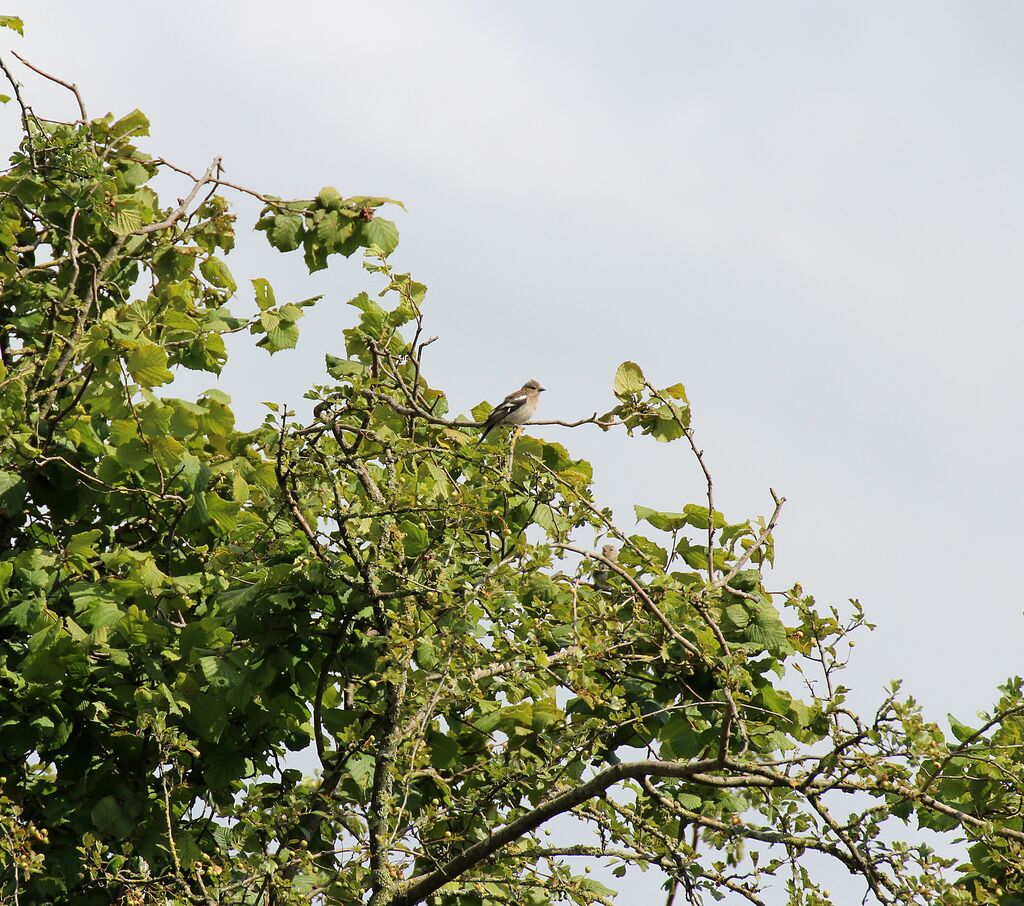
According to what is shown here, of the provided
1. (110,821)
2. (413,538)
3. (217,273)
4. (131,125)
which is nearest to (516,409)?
(217,273)

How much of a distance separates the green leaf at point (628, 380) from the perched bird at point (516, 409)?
123cm

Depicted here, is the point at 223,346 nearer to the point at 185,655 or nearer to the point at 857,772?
the point at 185,655

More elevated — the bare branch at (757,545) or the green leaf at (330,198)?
the green leaf at (330,198)

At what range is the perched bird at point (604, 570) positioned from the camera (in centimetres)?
712

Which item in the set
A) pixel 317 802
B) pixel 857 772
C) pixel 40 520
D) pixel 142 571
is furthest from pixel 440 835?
pixel 40 520

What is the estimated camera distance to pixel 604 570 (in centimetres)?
757

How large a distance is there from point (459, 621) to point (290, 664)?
1815 mm

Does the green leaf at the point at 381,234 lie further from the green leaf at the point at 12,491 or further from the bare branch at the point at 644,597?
the bare branch at the point at 644,597

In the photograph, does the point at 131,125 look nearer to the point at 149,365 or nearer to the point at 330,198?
the point at 330,198

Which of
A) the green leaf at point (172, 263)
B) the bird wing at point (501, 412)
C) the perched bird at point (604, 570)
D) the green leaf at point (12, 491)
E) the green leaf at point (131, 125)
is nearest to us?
the perched bird at point (604, 570)

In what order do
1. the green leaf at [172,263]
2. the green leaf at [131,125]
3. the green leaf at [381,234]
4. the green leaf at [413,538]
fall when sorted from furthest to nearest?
1. the green leaf at [131,125]
2. the green leaf at [172,263]
3. the green leaf at [381,234]
4. the green leaf at [413,538]

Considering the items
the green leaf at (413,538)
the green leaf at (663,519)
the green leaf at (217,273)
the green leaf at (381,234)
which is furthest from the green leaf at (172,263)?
the green leaf at (663,519)

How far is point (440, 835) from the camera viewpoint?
8875mm

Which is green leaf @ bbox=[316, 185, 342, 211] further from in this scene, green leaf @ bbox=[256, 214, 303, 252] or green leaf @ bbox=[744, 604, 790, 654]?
green leaf @ bbox=[744, 604, 790, 654]
